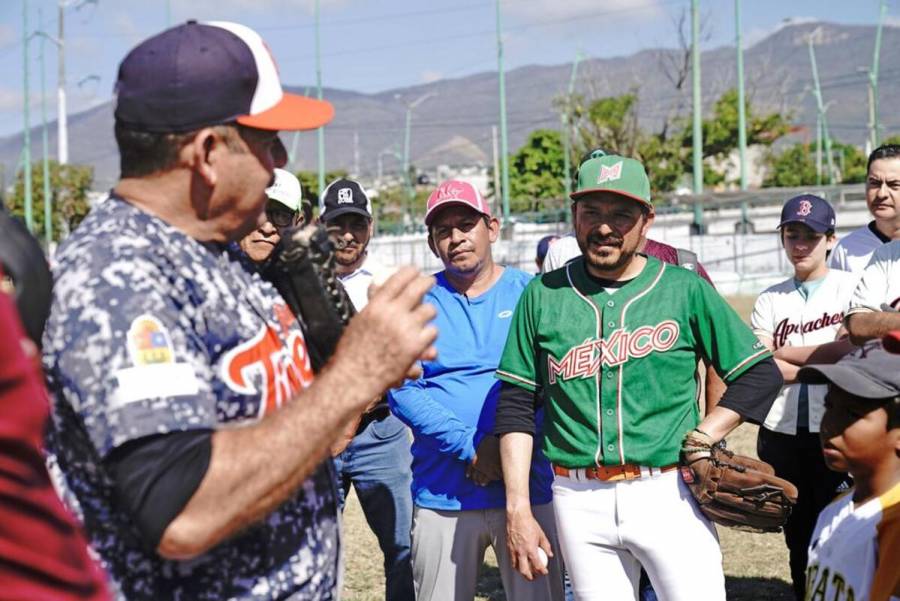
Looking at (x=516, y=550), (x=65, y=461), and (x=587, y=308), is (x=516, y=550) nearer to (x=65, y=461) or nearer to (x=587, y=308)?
(x=587, y=308)

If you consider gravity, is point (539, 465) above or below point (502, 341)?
below

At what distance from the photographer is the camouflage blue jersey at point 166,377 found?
6.51ft

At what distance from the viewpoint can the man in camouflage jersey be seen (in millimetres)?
1976

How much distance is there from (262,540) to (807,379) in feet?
6.94

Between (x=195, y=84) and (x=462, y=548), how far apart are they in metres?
3.29

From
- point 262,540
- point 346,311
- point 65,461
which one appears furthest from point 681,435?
point 65,461

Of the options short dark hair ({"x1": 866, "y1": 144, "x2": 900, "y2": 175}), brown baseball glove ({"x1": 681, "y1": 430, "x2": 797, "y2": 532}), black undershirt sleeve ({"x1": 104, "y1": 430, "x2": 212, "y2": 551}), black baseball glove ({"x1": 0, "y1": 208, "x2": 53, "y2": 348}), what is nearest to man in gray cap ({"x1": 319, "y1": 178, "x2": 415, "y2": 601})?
brown baseball glove ({"x1": 681, "y1": 430, "x2": 797, "y2": 532})

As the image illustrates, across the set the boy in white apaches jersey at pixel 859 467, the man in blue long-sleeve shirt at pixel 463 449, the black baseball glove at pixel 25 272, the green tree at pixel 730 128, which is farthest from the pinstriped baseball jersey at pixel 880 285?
the green tree at pixel 730 128

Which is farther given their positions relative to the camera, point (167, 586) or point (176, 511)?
point (167, 586)

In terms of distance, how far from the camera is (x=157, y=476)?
6.37 ft

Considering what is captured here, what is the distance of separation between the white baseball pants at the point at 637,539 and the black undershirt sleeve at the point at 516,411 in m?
0.28

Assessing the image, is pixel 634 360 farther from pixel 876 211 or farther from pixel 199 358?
pixel 876 211

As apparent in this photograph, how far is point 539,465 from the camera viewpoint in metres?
4.99

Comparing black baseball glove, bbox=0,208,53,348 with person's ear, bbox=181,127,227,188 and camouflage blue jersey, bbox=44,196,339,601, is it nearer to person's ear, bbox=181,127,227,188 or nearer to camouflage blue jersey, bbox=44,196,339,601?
camouflage blue jersey, bbox=44,196,339,601
